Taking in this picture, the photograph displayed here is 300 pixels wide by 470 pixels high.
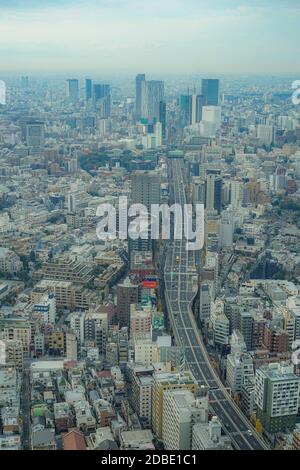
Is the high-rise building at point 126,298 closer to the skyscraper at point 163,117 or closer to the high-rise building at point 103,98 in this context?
the high-rise building at point 103,98

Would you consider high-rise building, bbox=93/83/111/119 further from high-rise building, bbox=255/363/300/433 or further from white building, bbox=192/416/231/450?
white building, bbox=192/416/231/450

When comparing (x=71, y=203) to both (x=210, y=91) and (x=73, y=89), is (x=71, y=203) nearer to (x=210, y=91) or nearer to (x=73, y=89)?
(x=73, y=89)

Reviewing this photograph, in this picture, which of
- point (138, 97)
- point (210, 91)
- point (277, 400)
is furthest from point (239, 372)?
point (138, 97)

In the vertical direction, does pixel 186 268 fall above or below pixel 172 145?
below

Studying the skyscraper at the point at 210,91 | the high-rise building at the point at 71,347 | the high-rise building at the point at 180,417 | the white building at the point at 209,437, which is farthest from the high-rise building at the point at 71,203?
the white building at the point at 209,437

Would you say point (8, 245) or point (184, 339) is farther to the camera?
point (8, 245)
